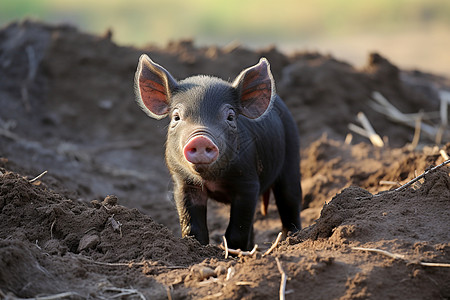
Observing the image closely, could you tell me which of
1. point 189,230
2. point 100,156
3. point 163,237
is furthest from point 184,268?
point 100,156

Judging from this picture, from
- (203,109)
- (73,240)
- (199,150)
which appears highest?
(203,109)

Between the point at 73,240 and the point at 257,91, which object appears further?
the point at 257,91

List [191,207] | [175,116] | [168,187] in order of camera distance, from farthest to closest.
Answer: [168,187] → [191,207] → [175,116]

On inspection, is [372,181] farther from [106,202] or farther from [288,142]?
[106,202]

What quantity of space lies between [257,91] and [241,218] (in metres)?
1.22

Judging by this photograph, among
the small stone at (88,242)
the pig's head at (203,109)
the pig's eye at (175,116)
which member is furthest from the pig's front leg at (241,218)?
the small stone at (88,242)

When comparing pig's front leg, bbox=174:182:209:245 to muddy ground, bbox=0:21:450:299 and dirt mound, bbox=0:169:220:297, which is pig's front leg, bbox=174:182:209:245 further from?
dirt mound, bbox=0:169:220:297

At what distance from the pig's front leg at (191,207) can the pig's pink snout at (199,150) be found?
1041 mm

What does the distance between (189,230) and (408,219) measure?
209 cm

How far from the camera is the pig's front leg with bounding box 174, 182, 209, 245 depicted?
5.70m

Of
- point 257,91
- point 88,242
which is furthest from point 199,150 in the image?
point 257,91

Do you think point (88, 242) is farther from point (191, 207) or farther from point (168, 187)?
point (168, 187)

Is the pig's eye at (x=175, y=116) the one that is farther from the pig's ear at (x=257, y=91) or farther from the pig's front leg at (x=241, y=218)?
the pig's front leg at (x=241, y=218)

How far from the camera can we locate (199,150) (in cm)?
472
